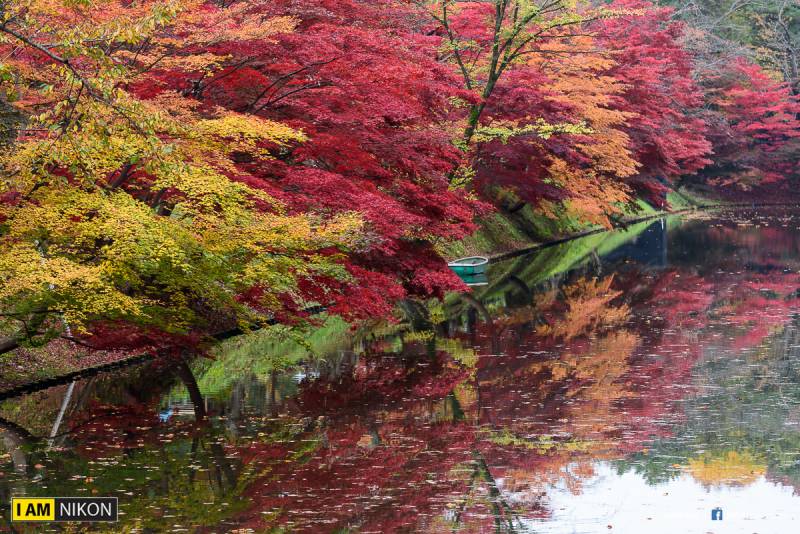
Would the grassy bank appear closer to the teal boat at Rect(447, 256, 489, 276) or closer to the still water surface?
the teal boat at Rect(447, 256, 489, 276)

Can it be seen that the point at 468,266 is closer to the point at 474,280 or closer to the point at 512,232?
the point at 474,280

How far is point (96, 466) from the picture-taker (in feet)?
44.6

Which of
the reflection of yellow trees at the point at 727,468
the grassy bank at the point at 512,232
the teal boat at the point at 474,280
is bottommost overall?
the reflection of yellow trees at the point at 727,468

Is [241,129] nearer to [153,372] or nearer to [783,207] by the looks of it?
[153,372]

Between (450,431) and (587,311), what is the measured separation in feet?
45.6

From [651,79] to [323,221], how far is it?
116 feet

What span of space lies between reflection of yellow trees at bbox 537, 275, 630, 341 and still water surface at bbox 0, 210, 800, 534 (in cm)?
18

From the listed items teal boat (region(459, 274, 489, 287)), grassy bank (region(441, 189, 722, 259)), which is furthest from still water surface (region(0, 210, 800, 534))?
grassy bank (region(441, 189, 722, 259))

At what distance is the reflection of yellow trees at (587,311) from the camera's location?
25.1 meters

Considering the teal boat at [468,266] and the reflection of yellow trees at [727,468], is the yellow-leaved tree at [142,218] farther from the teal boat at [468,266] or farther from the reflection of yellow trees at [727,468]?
the teal boat at [468,266]

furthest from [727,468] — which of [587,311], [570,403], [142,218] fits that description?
[587,311]

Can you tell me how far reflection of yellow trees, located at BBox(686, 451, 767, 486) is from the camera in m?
12.6
